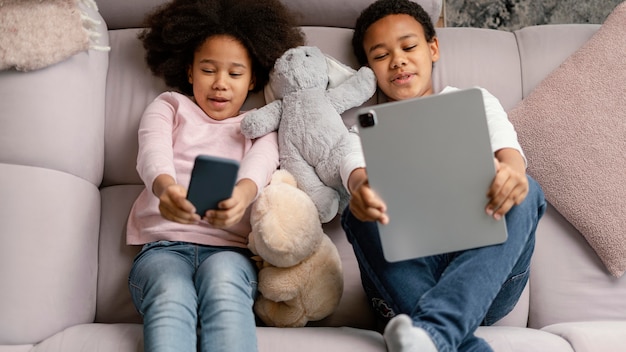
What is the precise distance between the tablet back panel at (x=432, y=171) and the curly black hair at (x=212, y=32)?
1.72 feet

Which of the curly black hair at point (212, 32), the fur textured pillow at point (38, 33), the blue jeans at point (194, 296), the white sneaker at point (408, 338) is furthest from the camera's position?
the curly black hair at point (212, 32)

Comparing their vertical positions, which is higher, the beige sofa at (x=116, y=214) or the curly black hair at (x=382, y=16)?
the curly black hair at (x=382, y=16)

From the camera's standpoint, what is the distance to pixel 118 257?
1.42 metres

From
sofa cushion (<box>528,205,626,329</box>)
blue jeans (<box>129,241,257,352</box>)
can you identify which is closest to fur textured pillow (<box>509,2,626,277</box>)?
sofa cushion (<box>528,205,626,329</box>)

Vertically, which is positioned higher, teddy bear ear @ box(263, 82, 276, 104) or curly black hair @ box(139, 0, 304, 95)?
curly black hair @ box(139, 0, 304, 95)

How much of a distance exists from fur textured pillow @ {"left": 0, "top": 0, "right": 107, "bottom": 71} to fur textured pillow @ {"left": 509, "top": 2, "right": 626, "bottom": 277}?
979 millimetres

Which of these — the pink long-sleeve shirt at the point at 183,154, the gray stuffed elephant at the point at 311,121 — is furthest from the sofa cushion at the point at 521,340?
the pink long-sleeve shirt at the point at 183,154

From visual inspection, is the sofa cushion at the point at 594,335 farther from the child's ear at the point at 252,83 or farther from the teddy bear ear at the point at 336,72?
the child's ear at the point at 252,83

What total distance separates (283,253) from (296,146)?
0.27 metres

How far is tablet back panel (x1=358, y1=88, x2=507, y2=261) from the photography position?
40.1 inches

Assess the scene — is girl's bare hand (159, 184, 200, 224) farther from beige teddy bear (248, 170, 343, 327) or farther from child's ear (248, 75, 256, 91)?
child's ear (248, 75, 256, 91)

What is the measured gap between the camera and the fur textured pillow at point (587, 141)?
1.41m

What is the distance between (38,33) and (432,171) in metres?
0.86

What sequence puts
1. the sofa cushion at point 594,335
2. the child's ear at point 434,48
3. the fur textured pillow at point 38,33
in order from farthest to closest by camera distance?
the child's ear at point 434,48 < the fur textured pillow at point 38,33 < the sofa cushion at point 594,335
